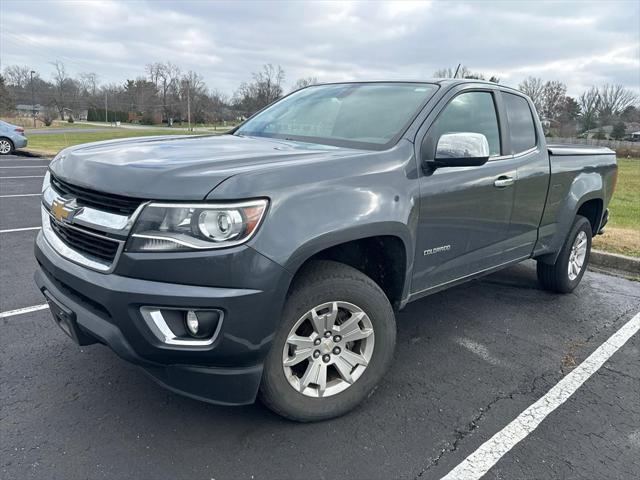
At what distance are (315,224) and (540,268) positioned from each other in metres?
3.29

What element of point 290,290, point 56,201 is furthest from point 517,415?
point 56,201

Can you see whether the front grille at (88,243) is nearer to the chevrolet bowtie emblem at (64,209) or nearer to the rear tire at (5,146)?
the chevrolet bowtie emblem at (64,209)

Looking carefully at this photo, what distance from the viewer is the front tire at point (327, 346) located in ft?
7.88

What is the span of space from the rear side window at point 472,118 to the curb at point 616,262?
Result: 10.7 ft

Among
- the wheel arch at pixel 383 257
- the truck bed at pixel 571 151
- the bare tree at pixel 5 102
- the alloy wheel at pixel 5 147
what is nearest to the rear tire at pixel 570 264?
the truck bed at pixel 571 151

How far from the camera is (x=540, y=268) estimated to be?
4.80 m

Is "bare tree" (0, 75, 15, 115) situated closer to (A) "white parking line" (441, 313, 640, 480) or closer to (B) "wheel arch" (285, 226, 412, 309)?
(B) "wheel arch" (285, 226, 412, 309)

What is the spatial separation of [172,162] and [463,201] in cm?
182

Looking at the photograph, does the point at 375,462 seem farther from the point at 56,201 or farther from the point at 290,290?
the point at 56,201

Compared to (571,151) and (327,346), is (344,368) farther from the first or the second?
(571,151)

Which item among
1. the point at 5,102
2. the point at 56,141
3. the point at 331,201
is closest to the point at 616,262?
the point at 331,201

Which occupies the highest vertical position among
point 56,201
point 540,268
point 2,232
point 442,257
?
point 56,201

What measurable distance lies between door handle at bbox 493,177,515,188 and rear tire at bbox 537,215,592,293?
138 cm

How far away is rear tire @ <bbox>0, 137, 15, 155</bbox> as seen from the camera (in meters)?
18.2
